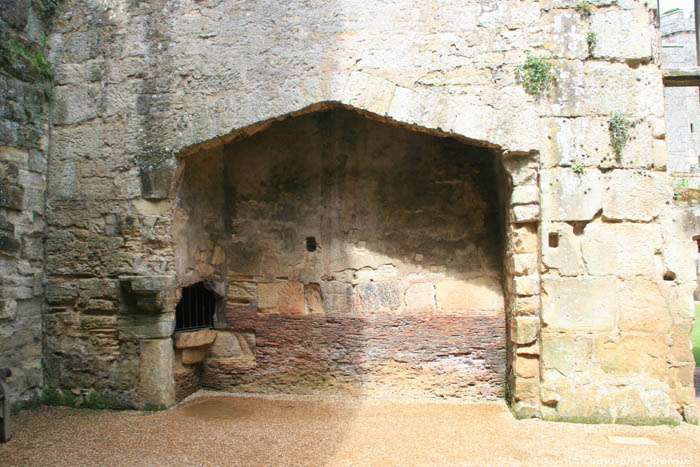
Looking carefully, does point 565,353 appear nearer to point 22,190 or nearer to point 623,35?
point 623,35

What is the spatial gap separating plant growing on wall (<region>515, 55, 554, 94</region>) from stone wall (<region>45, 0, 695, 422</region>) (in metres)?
0.06

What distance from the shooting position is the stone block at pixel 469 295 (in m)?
4.49

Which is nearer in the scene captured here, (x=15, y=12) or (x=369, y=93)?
(x=369, y=93)

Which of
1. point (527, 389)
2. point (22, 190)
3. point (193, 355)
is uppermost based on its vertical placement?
point (22, 190)

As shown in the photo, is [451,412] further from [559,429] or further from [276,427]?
[276,427]

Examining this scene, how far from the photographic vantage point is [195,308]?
4.80 m

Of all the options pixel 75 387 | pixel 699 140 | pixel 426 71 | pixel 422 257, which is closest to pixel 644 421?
pixel 422 257

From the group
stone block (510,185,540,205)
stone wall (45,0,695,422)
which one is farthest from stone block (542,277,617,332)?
stone block (510,185,540,205)

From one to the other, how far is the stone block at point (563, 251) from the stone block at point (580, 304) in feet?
0.28

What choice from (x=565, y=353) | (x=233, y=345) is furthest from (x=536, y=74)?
(x=233, y=345)

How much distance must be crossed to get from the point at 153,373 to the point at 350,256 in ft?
6.25

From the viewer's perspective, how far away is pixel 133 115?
4211 mm

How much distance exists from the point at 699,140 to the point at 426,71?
28.9ft

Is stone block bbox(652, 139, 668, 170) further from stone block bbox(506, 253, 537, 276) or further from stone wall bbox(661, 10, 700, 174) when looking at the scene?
→ stone wall bbox(661, 10, 700, 174)
